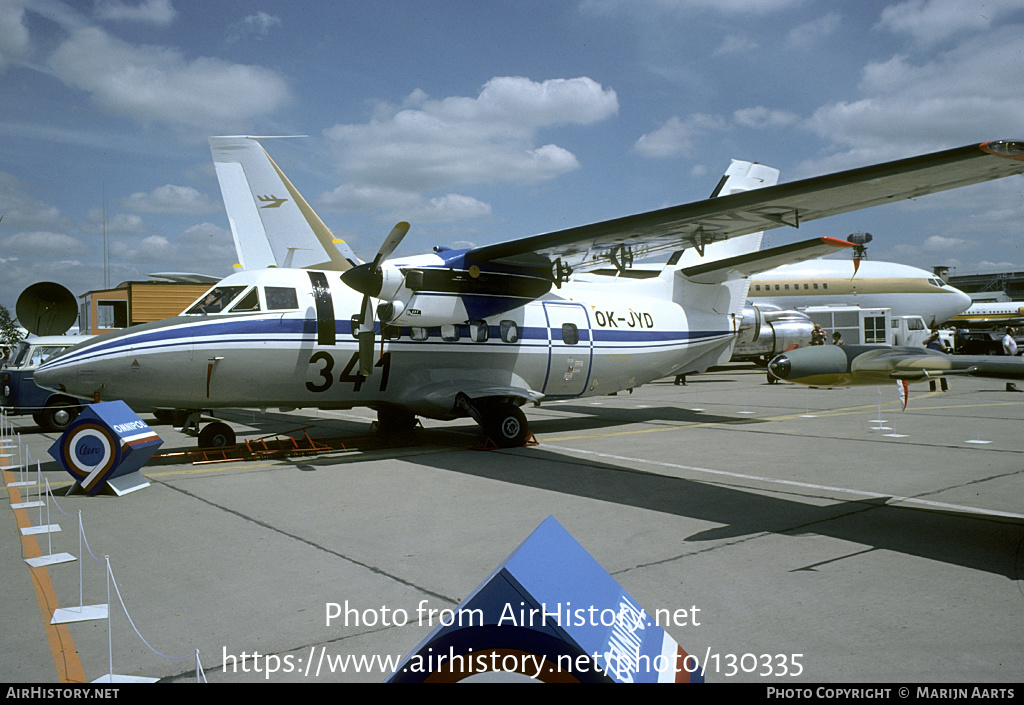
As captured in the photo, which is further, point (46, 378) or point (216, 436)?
point (216, 436)

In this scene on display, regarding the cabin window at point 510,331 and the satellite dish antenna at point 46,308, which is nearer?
the cabin window at point 510,331

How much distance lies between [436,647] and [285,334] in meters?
9.15

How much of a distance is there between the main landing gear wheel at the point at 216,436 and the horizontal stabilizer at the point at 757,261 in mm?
9841

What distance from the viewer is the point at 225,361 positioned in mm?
10172

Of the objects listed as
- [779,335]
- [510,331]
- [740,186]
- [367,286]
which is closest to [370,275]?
[367,286]

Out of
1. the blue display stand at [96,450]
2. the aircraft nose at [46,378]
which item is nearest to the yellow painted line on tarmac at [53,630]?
the blue display stand at [96,450]

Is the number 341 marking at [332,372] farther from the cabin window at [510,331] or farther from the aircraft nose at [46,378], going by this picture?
the aircraft nose at [46,378]

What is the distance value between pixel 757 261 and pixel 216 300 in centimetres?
992

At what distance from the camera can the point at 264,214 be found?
813 inches

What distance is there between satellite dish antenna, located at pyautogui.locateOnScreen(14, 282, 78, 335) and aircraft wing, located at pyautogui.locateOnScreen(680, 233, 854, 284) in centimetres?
1845

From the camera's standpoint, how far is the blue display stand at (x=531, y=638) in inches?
79.7

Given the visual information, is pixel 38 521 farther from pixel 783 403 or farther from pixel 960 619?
pixel 783 403

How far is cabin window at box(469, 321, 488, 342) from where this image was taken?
12.0 meters

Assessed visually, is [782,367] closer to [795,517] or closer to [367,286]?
[795,517]
